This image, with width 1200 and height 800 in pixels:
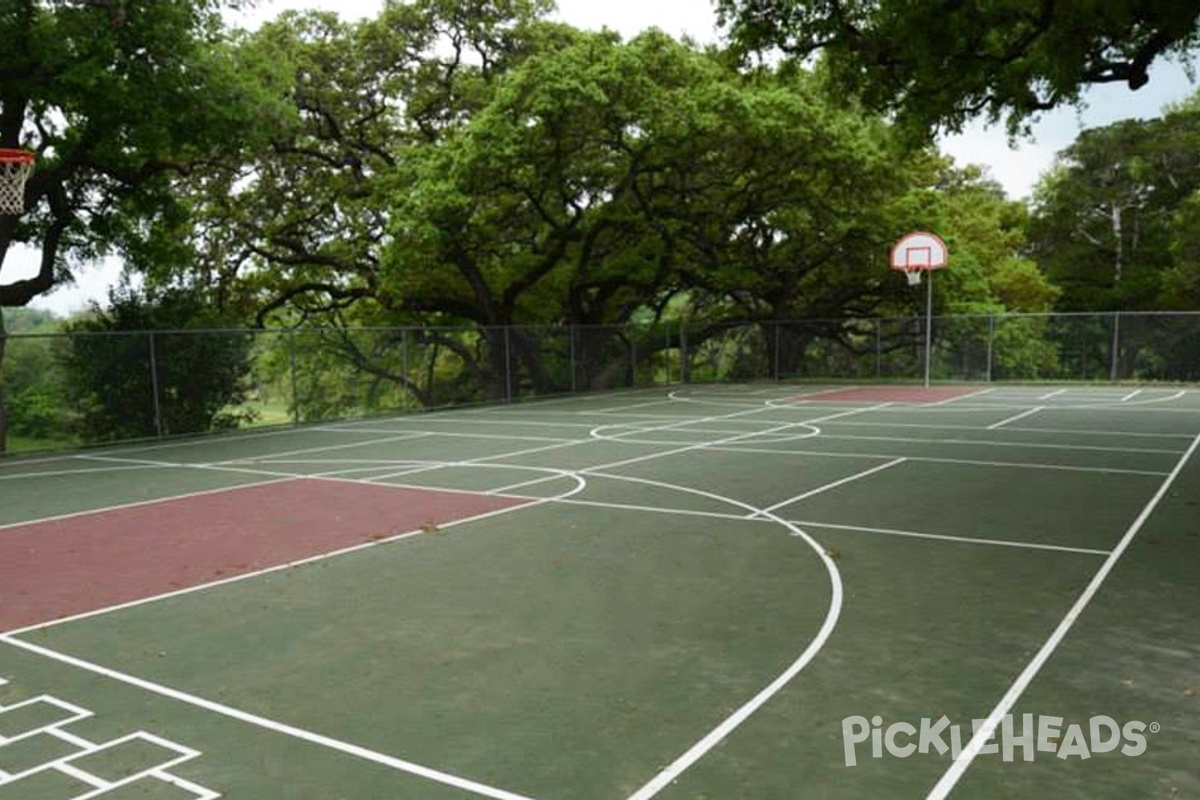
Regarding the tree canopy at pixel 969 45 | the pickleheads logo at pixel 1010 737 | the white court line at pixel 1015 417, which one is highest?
the tree canopy at pixel 969 45

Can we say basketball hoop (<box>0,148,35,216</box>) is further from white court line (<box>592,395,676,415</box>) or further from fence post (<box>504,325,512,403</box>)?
fence post (<box>504,325,512,403</box>)

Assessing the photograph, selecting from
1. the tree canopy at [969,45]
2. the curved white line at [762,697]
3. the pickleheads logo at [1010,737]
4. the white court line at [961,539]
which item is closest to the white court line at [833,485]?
the white court line at [961,539]

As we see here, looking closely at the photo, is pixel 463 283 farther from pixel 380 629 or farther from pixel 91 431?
pixel 380 629

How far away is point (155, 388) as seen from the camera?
52.8 feet

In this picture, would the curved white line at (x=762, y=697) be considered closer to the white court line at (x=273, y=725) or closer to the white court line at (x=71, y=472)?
the white court line at (x=273, y=725)

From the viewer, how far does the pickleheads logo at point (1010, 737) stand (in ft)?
12.6

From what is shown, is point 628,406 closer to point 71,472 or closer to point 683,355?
point 683,355

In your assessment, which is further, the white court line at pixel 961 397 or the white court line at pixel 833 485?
the white court line at pixel 961 397

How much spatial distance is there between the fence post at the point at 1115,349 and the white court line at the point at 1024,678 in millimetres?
20531

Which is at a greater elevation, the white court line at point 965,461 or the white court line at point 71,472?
the white court line at point 965,461

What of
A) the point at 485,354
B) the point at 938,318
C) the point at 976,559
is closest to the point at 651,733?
the point at 976,559

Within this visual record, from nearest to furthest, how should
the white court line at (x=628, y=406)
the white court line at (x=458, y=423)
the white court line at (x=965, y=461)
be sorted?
the white court line at (x=965, y=461), the white court line at (x=458, y=423), the white court line at (x=628, y=406)

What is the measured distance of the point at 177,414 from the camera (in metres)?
17.2

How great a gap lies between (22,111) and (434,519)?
12.4 meters
